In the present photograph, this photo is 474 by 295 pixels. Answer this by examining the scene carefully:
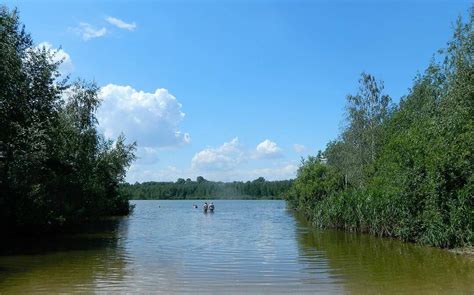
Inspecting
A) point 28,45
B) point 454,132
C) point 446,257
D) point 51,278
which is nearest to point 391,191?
point 454,132

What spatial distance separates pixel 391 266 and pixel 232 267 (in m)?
6.05

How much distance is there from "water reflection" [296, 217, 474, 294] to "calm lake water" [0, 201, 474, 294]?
28 mm

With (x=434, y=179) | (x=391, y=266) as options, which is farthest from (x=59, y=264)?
(x=434, y=179)

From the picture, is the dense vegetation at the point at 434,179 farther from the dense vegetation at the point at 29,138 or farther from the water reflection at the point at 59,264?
the dense vegetation at the point at 29,138

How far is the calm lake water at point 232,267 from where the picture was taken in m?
14.6

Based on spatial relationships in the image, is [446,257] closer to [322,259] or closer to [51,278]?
[322,259]

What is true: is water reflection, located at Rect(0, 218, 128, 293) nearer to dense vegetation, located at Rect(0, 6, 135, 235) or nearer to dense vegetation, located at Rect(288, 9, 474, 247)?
dense vegetation, located at Rect(0, 6, 135, 235)

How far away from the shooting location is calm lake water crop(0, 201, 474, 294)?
576 inches

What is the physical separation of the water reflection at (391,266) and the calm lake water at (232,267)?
0.09 feet

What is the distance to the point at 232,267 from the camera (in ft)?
62.6

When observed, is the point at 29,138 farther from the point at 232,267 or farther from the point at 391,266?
the point at 391,266

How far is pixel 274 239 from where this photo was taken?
31.3m

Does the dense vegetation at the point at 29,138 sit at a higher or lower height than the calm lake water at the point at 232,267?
higher

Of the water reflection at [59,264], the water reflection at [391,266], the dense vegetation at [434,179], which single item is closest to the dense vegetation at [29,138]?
the water reflection at [59,264]
